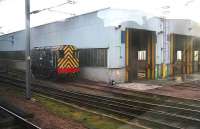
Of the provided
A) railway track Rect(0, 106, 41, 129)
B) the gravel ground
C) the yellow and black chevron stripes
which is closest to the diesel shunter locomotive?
the yellow and black chevron stripes

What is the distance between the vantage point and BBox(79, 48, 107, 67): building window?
1977cm

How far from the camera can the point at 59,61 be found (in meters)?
20.2

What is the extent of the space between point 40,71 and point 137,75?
7.89 m

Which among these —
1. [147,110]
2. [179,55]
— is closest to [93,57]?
[179,55]

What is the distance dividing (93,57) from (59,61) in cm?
257

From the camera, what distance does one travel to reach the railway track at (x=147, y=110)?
913cm

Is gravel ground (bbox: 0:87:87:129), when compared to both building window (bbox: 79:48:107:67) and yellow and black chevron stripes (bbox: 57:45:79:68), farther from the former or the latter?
building window (bbox: 79:48:107:67)

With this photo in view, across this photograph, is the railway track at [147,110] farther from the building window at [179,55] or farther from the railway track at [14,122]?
the building window at [179,55]

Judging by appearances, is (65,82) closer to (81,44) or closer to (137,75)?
(81,44)

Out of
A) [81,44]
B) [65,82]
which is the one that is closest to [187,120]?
[65,82]

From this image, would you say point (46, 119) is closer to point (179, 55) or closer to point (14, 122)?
point (14, 122)

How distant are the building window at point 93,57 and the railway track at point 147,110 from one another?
5.37 m

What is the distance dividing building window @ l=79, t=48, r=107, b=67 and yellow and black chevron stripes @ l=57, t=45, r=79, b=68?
40.2 inches

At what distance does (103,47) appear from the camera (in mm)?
19688
